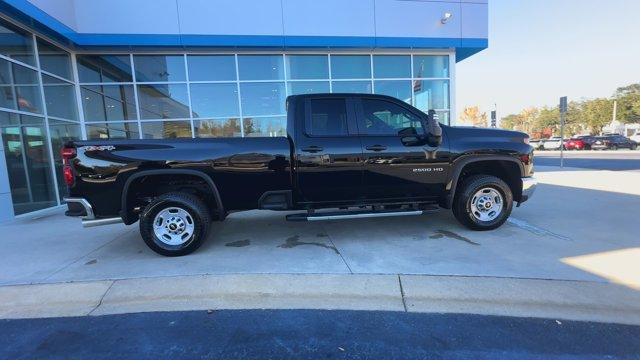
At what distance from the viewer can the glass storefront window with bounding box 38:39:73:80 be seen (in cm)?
934

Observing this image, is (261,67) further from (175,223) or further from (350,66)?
(175,223)

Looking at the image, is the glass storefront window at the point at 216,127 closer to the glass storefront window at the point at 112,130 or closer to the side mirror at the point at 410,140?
the glass storefront window at the point at 112,130

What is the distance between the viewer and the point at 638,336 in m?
2.92

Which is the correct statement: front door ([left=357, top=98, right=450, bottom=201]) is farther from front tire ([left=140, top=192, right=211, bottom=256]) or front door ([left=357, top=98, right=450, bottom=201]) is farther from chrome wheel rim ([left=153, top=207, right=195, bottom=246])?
chrome wheel rim ([left=153, top=207, right=195, bottom=246])

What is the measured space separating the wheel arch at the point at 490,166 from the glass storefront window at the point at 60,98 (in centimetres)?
986

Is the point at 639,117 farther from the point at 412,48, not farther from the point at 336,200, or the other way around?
the point at 336,200

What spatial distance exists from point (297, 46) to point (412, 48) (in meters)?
3.81

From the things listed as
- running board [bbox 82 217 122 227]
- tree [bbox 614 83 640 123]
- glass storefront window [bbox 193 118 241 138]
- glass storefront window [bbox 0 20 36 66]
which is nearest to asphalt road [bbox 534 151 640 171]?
glass storefront window [bbox 193 118 241 138]

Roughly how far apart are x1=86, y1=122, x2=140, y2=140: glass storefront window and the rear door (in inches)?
304

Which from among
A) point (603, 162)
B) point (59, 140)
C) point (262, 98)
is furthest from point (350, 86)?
point (603, 162)

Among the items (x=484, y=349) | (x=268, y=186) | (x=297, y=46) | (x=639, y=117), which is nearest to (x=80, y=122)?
(x=297, y=46)

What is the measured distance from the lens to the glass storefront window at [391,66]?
12.3m

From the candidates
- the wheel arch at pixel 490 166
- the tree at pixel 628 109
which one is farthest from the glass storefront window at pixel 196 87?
the tree at pixel 628 109

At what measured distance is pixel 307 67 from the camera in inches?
467
